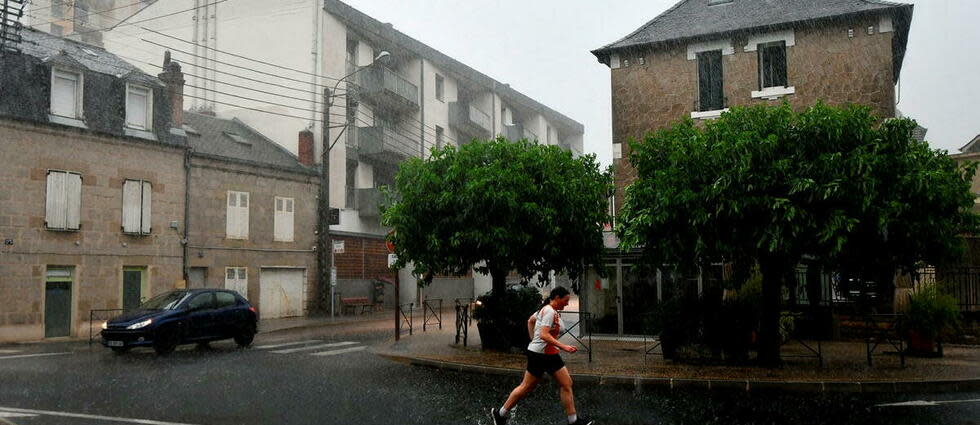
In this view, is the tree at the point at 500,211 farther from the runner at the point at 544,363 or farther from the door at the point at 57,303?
the door at the point at 57,303

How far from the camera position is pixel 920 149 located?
12.2 meters

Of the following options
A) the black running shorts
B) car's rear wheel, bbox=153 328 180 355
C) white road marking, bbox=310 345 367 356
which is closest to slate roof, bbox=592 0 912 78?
white road marking, bbox=310 345 367 356

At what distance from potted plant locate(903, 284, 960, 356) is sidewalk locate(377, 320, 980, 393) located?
1.49 ft

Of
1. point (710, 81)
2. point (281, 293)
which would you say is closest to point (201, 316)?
point (281, 293)

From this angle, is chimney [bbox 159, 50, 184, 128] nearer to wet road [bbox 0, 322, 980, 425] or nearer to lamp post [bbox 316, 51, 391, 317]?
lamp post [bbox 316, 51, 391, 317]

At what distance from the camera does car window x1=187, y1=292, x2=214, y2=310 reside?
16.5 metres

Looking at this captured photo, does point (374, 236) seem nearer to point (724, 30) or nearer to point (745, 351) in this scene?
point (724, 30)

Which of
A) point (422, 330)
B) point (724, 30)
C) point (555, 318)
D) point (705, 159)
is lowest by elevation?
point (422, 330)

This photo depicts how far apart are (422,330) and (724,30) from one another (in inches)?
456

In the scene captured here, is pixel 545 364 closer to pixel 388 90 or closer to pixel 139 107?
pixel 139 107

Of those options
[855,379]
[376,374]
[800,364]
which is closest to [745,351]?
[800,364]

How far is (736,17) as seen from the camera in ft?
62.3

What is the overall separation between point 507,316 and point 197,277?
1367 centimetres

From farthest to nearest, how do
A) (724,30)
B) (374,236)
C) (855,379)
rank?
(374,236), (724,30), (855,379)
